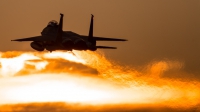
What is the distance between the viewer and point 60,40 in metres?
105

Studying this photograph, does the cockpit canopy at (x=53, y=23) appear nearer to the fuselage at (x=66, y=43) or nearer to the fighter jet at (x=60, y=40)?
the fighter jet at (x=60, y=40)

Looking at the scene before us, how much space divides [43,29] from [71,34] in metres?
5.78

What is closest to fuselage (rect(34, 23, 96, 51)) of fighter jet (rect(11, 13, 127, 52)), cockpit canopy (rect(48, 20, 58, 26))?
fighter jet (rect(11, 13, 127, 52))

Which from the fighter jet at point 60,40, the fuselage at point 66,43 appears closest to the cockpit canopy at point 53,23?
the fighter jet at point 60,40

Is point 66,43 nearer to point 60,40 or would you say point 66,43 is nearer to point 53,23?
point 60,40

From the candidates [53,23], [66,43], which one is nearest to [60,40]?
[66,43]

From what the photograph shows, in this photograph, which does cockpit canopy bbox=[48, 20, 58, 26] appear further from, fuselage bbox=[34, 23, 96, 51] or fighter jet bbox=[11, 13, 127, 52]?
fuselage bbox=[34, 23, 96, 51]

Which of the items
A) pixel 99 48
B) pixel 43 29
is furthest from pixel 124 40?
pixel 43 29

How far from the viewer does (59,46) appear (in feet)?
346

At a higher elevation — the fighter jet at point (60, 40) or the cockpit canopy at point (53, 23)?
the cockpit canopy at point (53, 23)

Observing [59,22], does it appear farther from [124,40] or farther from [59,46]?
[124,40]

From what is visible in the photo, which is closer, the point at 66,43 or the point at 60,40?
the point at 66,43

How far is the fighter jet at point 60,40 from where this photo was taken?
10512 cm

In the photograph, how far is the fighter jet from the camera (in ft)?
345
